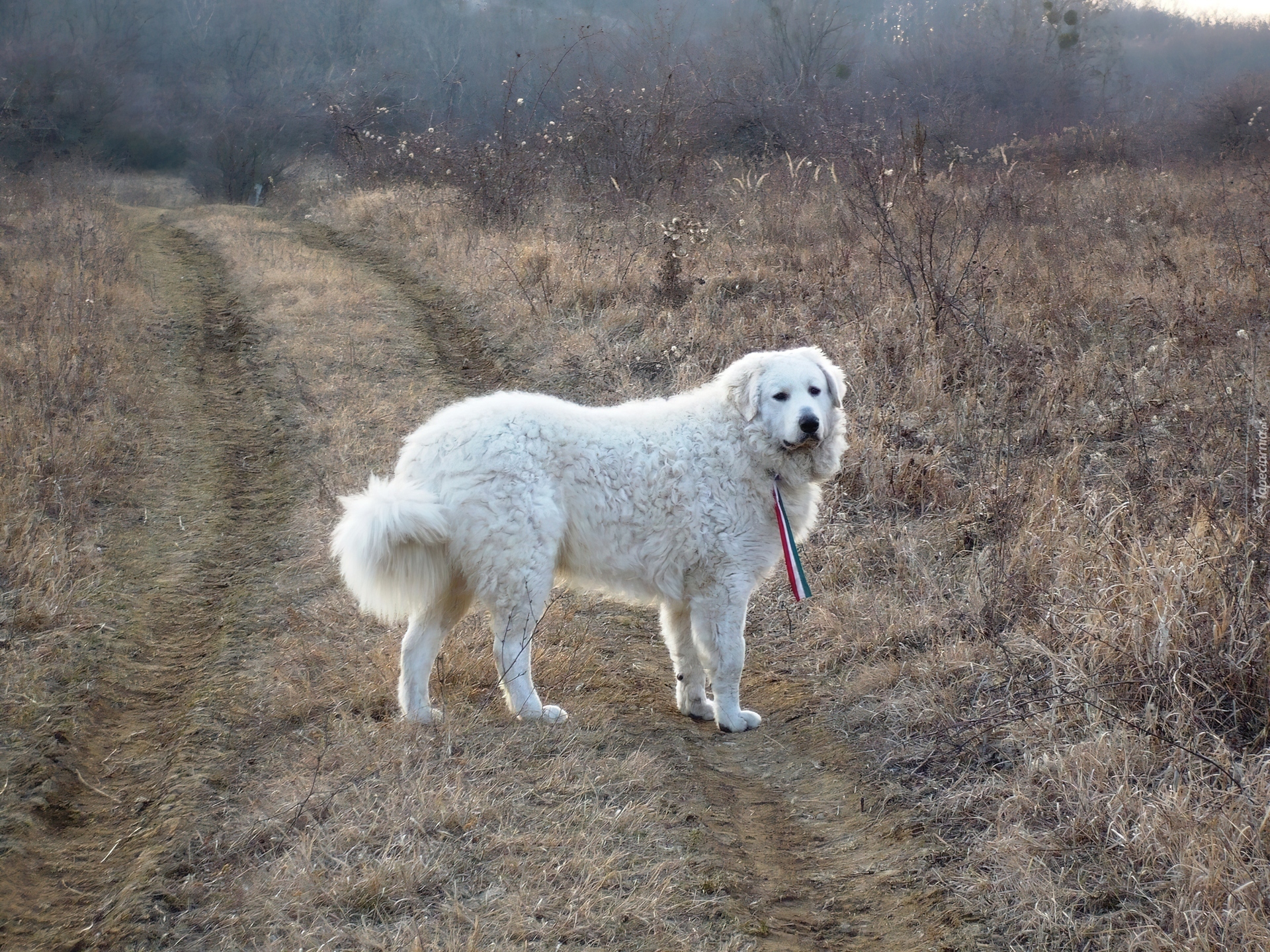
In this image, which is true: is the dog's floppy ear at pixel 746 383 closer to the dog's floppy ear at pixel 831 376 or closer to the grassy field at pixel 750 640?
the dog's floppy ear at pixel 831 376

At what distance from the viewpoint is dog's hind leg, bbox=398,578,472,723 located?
464 cm

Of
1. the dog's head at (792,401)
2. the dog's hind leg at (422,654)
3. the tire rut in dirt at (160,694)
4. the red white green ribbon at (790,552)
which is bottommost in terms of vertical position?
the tire rut in dirt at (160,694)

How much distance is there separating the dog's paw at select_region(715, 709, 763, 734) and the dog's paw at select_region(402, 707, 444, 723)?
151 centimetres

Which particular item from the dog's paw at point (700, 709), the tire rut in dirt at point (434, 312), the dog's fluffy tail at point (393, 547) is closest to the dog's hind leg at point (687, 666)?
the dog's paw at point (700, 709)

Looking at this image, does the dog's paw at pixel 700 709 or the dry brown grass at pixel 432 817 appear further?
the dog's paw at pixel 700 709

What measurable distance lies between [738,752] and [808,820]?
663 millimetres

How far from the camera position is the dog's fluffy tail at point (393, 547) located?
13.7ft

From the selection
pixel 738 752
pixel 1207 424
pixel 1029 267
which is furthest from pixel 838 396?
pixel 1029 267

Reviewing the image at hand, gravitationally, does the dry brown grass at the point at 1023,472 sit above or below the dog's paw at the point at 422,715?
above

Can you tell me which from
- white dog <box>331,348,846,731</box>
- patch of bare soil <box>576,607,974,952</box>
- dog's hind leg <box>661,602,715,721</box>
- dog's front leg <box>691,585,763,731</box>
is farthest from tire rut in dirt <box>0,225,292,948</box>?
dog's front leg <box>691,585,763,731</box>

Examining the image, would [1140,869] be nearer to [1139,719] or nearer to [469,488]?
[1139,719]

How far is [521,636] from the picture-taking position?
4582 mm

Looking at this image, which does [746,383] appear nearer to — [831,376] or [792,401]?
[792,401]

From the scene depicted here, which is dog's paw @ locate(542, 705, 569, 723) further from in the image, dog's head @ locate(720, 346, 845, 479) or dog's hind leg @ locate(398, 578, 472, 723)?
dog's head @ locate(720, 346, 845, 479)
